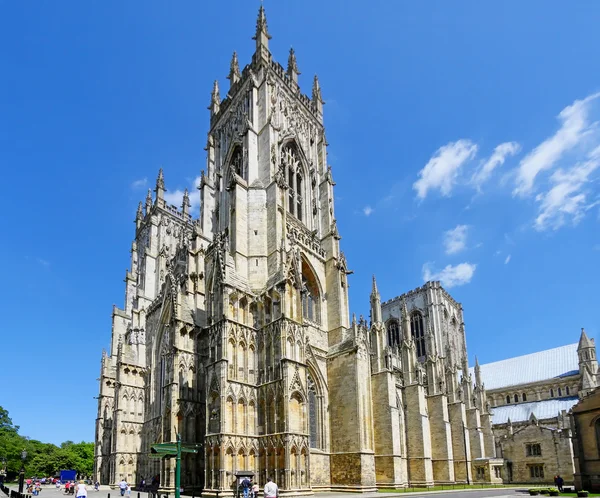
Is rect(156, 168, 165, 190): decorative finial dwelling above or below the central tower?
above

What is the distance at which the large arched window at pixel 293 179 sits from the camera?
38.1 metres

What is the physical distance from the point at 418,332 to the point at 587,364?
20.9 m

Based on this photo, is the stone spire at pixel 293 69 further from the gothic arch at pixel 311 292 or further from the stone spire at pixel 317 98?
the gothic arch at pixel 311 292

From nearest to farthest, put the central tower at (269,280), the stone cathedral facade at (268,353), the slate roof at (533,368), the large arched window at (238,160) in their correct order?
the central tower at (269,280), the stone cathedral facade at (268,353), the large arched window at (238,160), the slate roof at (533,368)

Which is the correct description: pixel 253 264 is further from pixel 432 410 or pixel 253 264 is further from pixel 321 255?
pixel 432 410

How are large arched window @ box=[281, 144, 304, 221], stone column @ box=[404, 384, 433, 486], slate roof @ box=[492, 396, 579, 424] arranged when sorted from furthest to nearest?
slate roof @ box=[492, 396, 579, 424]
large arched window @ box=[281, 144, 304, 221]
stone column @ box=[404, 384, 433, 486]

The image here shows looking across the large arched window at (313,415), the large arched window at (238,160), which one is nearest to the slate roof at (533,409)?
the large arched window at (313,415)

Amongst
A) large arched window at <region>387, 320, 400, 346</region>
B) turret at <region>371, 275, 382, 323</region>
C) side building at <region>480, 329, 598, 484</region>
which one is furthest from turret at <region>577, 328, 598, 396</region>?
turret at <region>371, 275, 382, 323</region>

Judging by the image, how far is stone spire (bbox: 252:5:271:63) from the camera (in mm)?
39328

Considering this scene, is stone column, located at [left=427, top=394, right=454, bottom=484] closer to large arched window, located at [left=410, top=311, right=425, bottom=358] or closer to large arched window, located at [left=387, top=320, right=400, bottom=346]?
large arched window, located at [left=410, top=311, right=425, bottom=358]

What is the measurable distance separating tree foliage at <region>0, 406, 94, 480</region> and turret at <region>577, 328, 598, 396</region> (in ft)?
233

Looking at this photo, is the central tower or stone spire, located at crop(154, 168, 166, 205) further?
stone spire, located at crop(154, 168, 166, 205)

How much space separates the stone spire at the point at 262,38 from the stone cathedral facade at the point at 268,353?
0.71ft

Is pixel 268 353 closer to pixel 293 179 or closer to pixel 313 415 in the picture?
pixel 313 415
